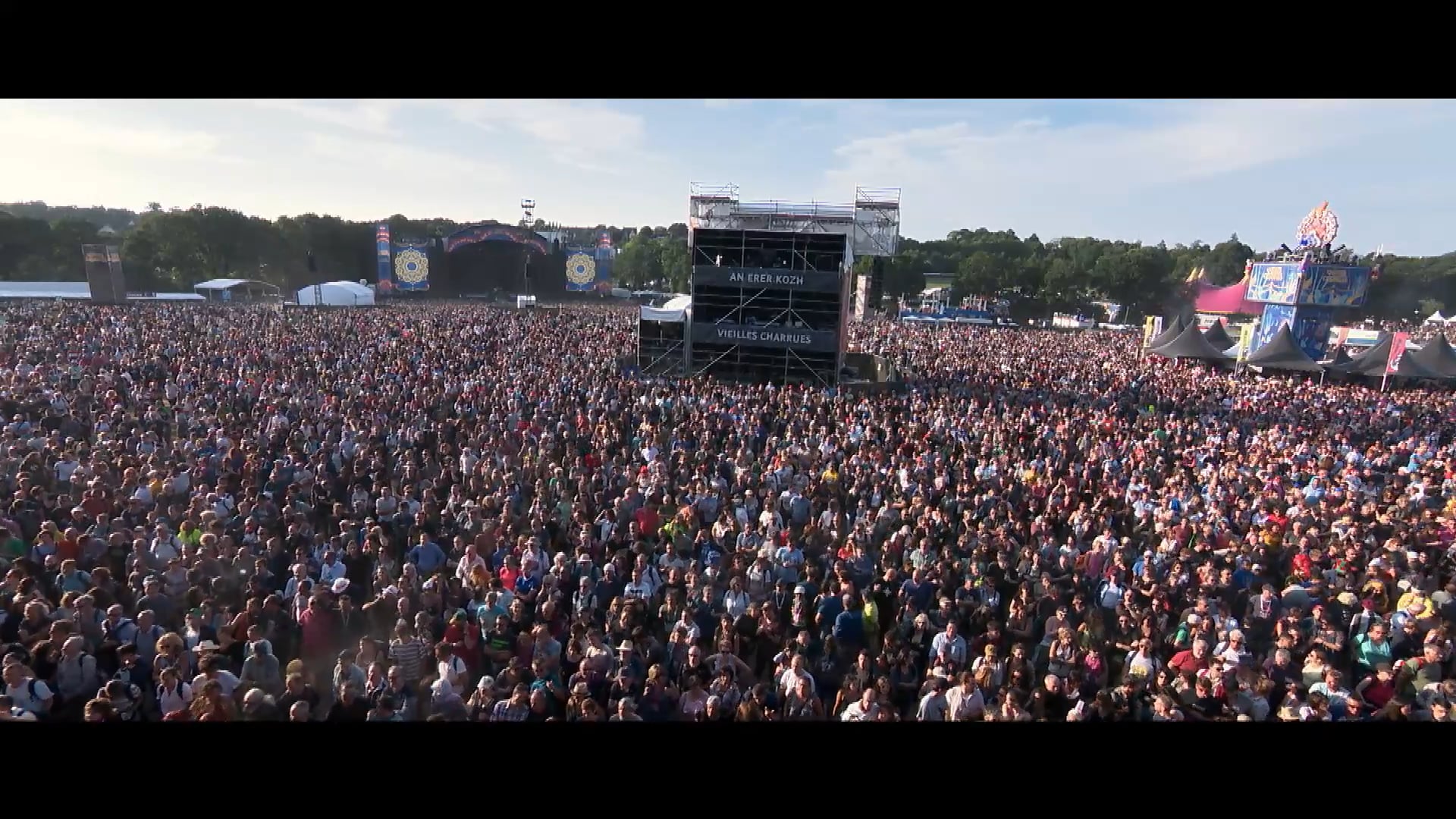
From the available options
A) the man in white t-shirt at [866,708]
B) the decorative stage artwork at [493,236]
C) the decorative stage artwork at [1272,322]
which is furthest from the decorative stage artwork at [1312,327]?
the decorative stage artwork at [493,236]

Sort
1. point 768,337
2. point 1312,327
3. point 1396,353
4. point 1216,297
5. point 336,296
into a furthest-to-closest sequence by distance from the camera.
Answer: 1. point 1216,297
2. point 336,296
3. point 1312,327
4. point 1396,353
5. point 768,337

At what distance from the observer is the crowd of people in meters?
4.85

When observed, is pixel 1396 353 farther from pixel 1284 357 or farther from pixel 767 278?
pixel 767 278

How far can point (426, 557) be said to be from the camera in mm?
6957

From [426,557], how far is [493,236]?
59.2 meters

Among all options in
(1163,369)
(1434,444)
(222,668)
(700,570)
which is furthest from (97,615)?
(1163,369)

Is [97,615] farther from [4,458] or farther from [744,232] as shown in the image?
[744,232]

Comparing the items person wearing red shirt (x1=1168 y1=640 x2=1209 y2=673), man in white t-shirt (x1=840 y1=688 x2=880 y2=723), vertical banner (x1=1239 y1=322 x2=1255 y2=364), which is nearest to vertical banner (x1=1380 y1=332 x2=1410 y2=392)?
vertical banner (x1=1239 y1=322 x2=1255 y2=364)

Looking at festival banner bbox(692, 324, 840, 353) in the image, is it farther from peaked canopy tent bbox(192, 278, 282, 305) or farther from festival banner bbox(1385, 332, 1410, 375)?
peaked canopy tent bbox(192, 278, 282, 305)

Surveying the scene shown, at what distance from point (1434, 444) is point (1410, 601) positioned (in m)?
10.5

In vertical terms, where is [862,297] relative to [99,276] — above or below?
above

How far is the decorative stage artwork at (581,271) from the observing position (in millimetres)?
60594

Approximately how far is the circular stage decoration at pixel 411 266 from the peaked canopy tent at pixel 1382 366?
55.3 metres

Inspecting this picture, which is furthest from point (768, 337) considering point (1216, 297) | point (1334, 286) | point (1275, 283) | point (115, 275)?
point (1216, 297)
